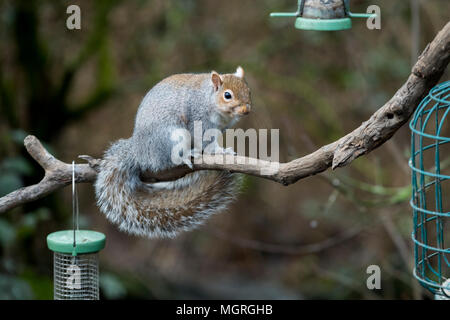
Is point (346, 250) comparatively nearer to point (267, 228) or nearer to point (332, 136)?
point (267, 228)

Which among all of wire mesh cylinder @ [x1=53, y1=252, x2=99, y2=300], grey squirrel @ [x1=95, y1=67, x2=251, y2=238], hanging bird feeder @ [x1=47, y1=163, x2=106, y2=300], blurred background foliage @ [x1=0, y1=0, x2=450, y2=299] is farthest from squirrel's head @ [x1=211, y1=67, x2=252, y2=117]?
blurred background foliage @ [x1=0, y1=0, x2=450, y2=299]

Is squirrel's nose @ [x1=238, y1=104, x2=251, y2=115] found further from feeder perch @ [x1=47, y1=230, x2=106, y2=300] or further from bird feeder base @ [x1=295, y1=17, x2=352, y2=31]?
feeder perch @ [x1=47, y1=230, x2=106, y2=300]

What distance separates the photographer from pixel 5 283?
3.05 metres

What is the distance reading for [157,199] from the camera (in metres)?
2.37

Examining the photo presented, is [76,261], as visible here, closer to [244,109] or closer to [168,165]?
[168,165]

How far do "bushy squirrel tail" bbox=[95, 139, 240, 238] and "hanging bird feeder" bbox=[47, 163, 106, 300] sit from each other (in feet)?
0.50

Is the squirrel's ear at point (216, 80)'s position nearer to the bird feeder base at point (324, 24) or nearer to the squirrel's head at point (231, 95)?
the squirrel's head at point (231, 95)

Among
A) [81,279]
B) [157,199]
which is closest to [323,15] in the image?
[157,199]

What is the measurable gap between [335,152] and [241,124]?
2470mm

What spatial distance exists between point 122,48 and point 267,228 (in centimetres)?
181

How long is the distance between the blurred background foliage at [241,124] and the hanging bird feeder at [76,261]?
0.81m

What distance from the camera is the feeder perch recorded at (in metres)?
1.99

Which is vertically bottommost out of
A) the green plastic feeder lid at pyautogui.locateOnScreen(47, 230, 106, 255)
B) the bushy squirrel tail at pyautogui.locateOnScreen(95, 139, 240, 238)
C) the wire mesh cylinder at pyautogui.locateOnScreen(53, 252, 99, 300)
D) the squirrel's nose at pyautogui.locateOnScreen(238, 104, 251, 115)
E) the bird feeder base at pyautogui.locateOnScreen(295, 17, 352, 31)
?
the wire mesh cylinder at pyautogui.locateOnScreen(53, 252, 99, 300)

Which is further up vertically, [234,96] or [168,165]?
[234,96]
